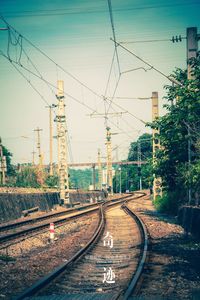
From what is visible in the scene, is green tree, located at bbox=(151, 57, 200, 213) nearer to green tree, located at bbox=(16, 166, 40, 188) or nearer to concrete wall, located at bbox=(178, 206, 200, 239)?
concrete wall, located at bbox=(178, 206, 200, 239)

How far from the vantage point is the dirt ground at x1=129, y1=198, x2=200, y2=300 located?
7.51 m

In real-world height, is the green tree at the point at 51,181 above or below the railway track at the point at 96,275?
above

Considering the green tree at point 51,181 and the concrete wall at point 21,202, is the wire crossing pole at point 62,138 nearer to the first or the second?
the concrete wall at point 21,202

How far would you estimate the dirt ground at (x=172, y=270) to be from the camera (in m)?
7.51

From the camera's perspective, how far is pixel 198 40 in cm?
1738

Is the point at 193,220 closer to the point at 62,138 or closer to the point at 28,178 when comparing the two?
the point at 62,138

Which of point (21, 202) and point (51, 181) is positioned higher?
point (51, 181)

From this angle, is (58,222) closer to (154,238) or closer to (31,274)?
(154,238)

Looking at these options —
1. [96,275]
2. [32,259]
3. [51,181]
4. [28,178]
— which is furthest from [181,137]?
[51,181]

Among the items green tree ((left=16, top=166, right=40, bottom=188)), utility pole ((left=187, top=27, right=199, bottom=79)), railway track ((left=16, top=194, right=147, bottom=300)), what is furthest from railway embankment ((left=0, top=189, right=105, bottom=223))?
utility pole ((left=187, top=27, right=199, bottom=79))

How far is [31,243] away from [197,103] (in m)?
8.49

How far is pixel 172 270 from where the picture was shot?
375 inches

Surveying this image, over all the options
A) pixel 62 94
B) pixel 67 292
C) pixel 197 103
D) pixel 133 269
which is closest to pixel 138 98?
pixel 62 94

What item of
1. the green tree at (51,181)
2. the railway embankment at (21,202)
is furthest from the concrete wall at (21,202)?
the green tree at (51,181)
